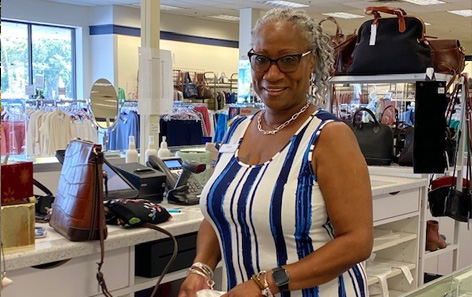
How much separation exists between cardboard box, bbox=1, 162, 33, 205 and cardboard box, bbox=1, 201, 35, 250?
0.02 metres

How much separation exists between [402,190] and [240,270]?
1980mm

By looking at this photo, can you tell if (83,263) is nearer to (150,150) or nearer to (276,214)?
(276,214)

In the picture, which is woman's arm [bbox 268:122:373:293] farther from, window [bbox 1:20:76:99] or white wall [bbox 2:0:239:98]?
white wall [bbox 2:0:239:98]

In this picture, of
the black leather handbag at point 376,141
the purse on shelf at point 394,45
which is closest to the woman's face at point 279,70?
the purse on shelf at point 394,45

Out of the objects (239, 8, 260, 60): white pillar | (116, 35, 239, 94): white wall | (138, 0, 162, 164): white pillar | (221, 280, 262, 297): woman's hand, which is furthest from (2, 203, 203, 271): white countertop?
(239, 8, 260, 60): white pillar

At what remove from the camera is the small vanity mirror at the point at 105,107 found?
4.13 m

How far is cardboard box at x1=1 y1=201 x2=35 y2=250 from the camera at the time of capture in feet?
5.56

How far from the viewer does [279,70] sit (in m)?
1.43

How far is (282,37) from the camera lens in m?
1.43

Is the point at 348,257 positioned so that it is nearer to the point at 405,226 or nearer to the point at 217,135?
the point at 405,226

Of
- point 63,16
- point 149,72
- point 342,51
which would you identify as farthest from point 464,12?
point 149,72

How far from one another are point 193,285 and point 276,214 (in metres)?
0.31

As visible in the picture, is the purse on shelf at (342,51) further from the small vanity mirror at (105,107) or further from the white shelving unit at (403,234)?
the small vanity mirror at (105,107)

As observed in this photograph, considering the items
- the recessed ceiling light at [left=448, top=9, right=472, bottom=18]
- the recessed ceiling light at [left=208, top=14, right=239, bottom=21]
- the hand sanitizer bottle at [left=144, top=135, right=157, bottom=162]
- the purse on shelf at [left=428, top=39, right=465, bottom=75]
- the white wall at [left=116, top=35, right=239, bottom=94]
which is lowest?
the hand sanitizer bottle at [left=144, top=135, right=157, bottom=162]
